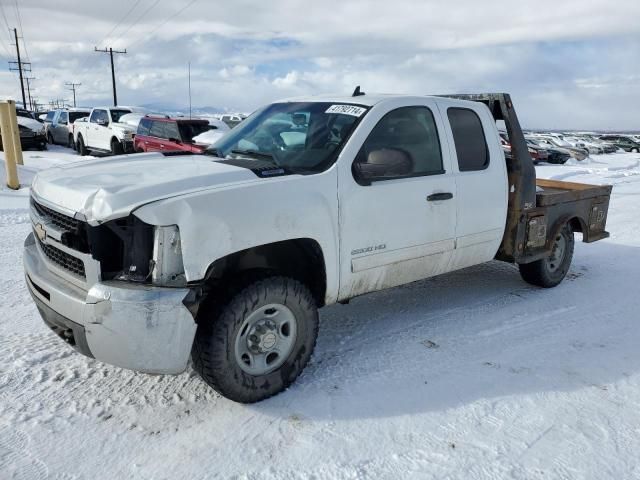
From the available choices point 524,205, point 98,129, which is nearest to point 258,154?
point 524,205

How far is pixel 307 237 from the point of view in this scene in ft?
11.0

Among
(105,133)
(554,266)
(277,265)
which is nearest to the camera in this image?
(277,265)

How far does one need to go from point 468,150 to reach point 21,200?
7.94 meters

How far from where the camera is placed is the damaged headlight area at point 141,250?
283 cm

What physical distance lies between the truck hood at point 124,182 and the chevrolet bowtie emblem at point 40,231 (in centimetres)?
18

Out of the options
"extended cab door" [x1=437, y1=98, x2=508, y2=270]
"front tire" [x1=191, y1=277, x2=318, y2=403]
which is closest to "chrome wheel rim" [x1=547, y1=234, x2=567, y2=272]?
"extended cab door" [x1=437, y1=98, x2=508, y2=270]

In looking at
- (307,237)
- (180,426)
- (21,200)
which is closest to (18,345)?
(180,426)

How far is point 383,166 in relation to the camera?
3768 millimetres

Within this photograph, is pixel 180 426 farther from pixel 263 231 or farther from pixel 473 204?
pixel 473 204

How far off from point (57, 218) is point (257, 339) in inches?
54.3

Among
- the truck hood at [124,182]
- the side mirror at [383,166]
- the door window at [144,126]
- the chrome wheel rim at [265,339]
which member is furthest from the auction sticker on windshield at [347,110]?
the door window at [144,126]

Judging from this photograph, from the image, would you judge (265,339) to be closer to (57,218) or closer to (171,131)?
(57,218)

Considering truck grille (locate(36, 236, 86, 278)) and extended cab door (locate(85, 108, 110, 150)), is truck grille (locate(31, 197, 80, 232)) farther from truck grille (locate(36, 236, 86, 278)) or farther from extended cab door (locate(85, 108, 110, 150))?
extended cab door (locate(85, 108, 110, 150))

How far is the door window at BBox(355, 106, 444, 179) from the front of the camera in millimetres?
3846
